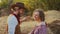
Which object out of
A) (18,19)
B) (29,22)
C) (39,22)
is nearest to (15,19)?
(18,19)

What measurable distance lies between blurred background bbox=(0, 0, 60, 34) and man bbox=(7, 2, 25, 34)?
47 millimetres

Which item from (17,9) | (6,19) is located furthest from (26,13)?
(6,19)

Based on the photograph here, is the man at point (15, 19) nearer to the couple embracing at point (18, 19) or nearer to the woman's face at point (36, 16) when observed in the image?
the couple embracing at point (18, 19)

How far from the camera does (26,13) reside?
1.90 metres

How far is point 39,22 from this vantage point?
6.18 ft

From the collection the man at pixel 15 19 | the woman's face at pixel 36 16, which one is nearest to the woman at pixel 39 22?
the woman's face at pixel 36 16

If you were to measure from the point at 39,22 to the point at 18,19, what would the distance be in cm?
25

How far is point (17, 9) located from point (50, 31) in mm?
452

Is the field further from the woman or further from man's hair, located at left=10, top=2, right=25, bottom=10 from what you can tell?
man's hair, located at left=10, top=2, right=25, bottom=10

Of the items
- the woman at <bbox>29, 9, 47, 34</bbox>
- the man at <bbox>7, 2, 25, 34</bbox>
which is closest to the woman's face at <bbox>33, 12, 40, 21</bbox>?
the woman at <bbox>29, 9, 47, 34</bbox>

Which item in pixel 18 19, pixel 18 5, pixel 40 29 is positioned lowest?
pixel 40 29

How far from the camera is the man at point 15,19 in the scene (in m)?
1.89

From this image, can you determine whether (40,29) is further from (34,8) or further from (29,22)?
Answer: (34,8)

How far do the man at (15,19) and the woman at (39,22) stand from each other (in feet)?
0.55
